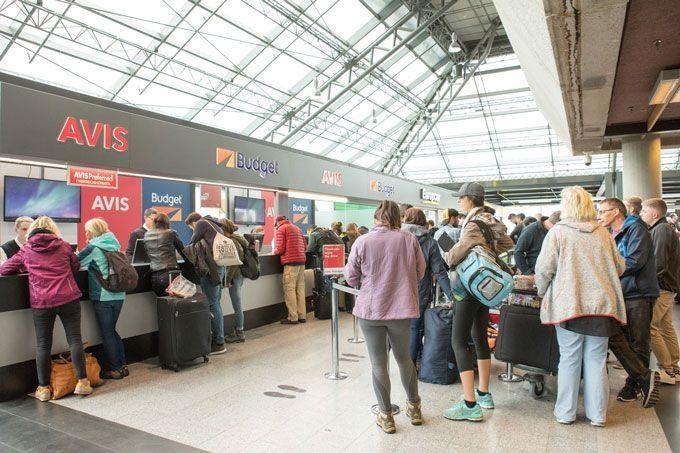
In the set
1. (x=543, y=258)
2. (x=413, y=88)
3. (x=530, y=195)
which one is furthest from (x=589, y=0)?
(x=530, y=195)

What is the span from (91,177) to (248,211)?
643cm

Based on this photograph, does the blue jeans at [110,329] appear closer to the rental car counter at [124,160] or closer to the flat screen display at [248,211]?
the rental car counter at [124,160]

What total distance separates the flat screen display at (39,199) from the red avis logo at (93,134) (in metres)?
3.19

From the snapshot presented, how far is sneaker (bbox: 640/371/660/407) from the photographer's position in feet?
11.0

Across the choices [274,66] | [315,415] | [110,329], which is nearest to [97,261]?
[110,329]

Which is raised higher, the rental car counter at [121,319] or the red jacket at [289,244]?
the red jacket at [289,244]

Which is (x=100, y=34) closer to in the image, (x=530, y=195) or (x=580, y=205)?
(x=580, y=205)

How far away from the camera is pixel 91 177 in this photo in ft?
16.6

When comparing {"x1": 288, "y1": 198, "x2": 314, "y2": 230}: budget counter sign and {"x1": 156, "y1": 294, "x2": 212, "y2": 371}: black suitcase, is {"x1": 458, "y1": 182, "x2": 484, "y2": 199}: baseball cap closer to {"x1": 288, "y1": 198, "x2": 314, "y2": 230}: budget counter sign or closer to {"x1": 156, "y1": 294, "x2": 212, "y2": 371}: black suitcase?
{"x1": 156, "y1": 294, "x2": 212, "y2": 371}: black suitcase

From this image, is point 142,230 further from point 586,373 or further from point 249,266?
point 586,373

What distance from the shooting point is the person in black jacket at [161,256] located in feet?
15.6

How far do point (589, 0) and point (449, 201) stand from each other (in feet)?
49.6

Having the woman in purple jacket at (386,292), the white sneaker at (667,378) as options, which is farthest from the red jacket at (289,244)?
the white sneaker at (667,378)

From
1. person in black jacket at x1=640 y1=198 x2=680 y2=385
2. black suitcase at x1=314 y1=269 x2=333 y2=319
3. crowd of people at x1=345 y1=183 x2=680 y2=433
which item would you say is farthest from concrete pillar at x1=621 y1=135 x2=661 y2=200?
black suitcase at x1=314 y1=269 x2=333 y2=319
